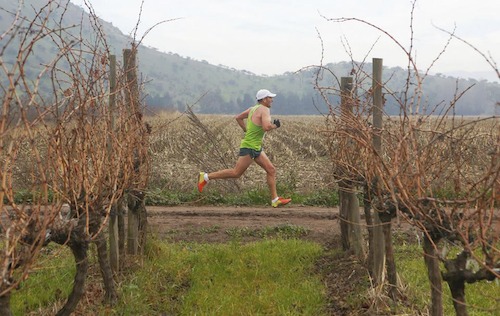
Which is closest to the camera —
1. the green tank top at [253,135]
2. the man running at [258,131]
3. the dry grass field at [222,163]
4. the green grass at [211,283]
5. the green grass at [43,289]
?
the green grass at [43,289]

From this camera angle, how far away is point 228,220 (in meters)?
10.7

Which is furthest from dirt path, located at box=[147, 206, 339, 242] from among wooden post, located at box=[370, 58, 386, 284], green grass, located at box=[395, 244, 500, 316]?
wooden post, located at box=[370, 58, 386, 284]

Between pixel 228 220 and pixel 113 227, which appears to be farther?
pixel 228 220

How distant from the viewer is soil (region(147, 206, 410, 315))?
A: 6.48 m

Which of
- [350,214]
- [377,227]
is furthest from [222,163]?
[377,227]

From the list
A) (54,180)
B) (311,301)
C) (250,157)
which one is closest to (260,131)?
(250,157)

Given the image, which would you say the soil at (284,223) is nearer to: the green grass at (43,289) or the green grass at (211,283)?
the green grass at (211,283)

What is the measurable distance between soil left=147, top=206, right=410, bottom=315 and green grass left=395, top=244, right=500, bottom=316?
Result: 0.54m

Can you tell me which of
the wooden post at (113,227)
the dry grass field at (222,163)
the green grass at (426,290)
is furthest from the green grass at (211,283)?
the dry grass field at (222,163)

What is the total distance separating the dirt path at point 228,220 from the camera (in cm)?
951

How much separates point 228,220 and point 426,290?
510cm

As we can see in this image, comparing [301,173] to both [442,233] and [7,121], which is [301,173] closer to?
[442,233]

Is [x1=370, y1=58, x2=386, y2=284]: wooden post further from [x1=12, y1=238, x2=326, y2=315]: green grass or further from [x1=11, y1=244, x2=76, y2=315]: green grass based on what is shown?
[x1=11, y1=244, x2=76, y2=315]: green grass

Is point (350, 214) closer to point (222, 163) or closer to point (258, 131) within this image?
point (258, 131)
